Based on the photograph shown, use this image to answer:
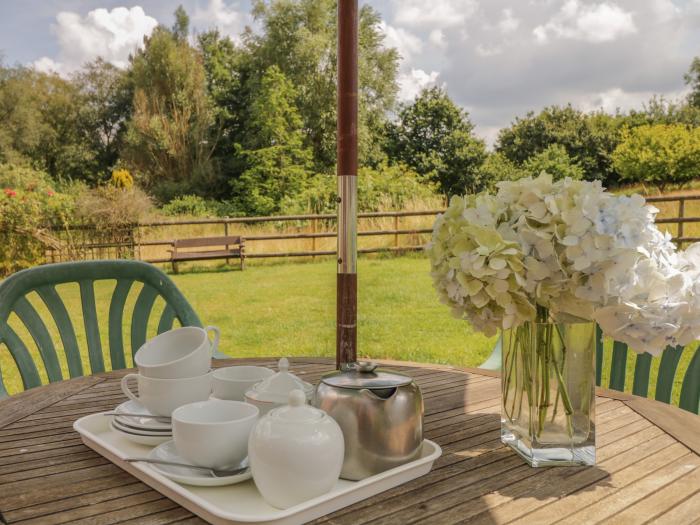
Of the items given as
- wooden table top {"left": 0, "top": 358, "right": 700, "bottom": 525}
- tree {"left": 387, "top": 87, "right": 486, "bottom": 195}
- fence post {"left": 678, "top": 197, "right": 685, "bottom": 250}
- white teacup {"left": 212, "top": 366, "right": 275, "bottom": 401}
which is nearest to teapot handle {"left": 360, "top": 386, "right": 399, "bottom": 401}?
wooden table top {"left": 0, "top": 358, "right": 700, "bottom": 525}

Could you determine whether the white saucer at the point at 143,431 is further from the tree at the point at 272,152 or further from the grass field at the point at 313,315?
the tree at the point at 272,152

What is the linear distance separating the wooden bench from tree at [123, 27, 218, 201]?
3.46m

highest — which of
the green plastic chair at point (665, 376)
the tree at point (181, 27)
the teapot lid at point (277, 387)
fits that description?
the tree at point (181, 27)

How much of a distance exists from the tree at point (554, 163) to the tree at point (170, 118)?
466 centimetres

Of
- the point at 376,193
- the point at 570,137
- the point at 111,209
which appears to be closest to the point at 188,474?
the point at 111,209

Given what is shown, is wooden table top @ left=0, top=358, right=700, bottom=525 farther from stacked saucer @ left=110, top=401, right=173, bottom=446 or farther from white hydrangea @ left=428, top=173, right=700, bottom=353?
white hydrangea @ left=428, top=173, right=700, bottom=353

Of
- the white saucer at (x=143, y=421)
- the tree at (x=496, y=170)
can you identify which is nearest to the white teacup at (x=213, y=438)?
the white saucer at (x=143, y=421)

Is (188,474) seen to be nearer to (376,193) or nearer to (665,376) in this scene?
(665,376)

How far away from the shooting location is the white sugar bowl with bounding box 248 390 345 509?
1.95 ft

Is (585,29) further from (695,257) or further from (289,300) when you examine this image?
(695,257)

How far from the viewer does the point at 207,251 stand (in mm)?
6234

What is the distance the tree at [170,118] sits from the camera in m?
9.56

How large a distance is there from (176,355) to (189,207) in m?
8.32

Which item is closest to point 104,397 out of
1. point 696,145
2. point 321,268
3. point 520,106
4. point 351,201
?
point 351,201
